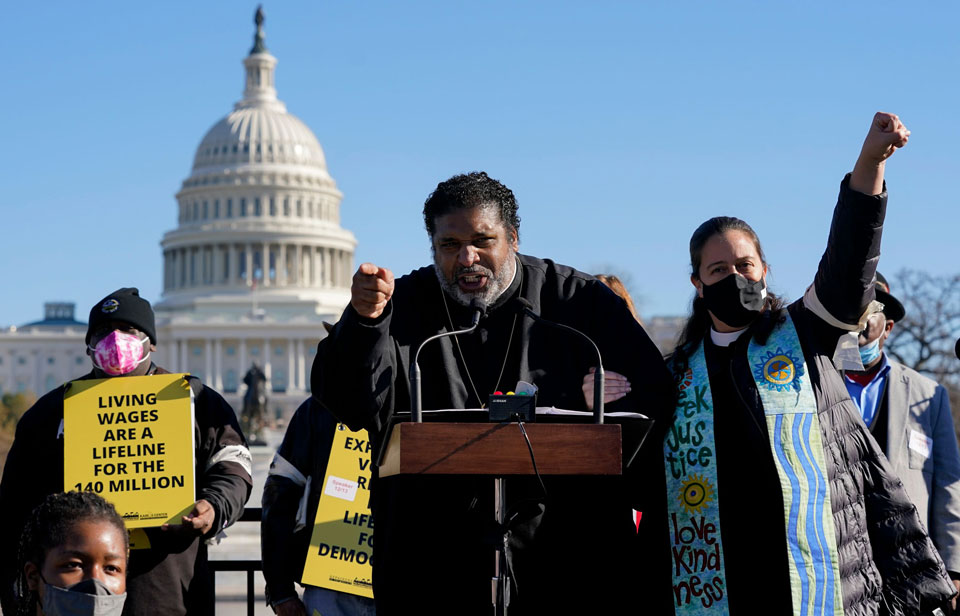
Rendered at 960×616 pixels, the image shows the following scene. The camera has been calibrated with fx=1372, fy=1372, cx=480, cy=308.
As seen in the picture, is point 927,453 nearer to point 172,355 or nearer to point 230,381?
point 230,381

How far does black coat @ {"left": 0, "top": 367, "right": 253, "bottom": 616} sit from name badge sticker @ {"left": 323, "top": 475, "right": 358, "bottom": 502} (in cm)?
38

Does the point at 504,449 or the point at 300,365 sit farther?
the point at 300,365

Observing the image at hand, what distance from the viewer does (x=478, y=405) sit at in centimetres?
476

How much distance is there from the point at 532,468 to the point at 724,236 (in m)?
1.59

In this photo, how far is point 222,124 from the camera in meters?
116

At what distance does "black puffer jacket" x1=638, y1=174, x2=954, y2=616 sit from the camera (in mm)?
4703

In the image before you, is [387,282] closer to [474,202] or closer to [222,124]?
[474,202]

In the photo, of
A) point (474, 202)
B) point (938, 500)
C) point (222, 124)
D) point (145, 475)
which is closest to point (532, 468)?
point (474, 202)


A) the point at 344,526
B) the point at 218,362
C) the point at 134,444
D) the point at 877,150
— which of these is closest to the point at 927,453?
the point at 877,150

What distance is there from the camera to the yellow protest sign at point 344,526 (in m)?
6.36

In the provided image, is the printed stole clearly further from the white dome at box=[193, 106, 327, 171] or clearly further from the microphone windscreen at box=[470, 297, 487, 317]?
the white dome at box=[193, 106, 327, 171]

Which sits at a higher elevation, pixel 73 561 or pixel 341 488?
pixel 341 488

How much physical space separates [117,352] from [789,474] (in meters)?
3.26

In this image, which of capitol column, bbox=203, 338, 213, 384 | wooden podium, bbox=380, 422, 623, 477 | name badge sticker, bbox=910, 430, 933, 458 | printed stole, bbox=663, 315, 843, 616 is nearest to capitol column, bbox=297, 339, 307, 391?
capitol column, bbox=203, 338, 213, 384
